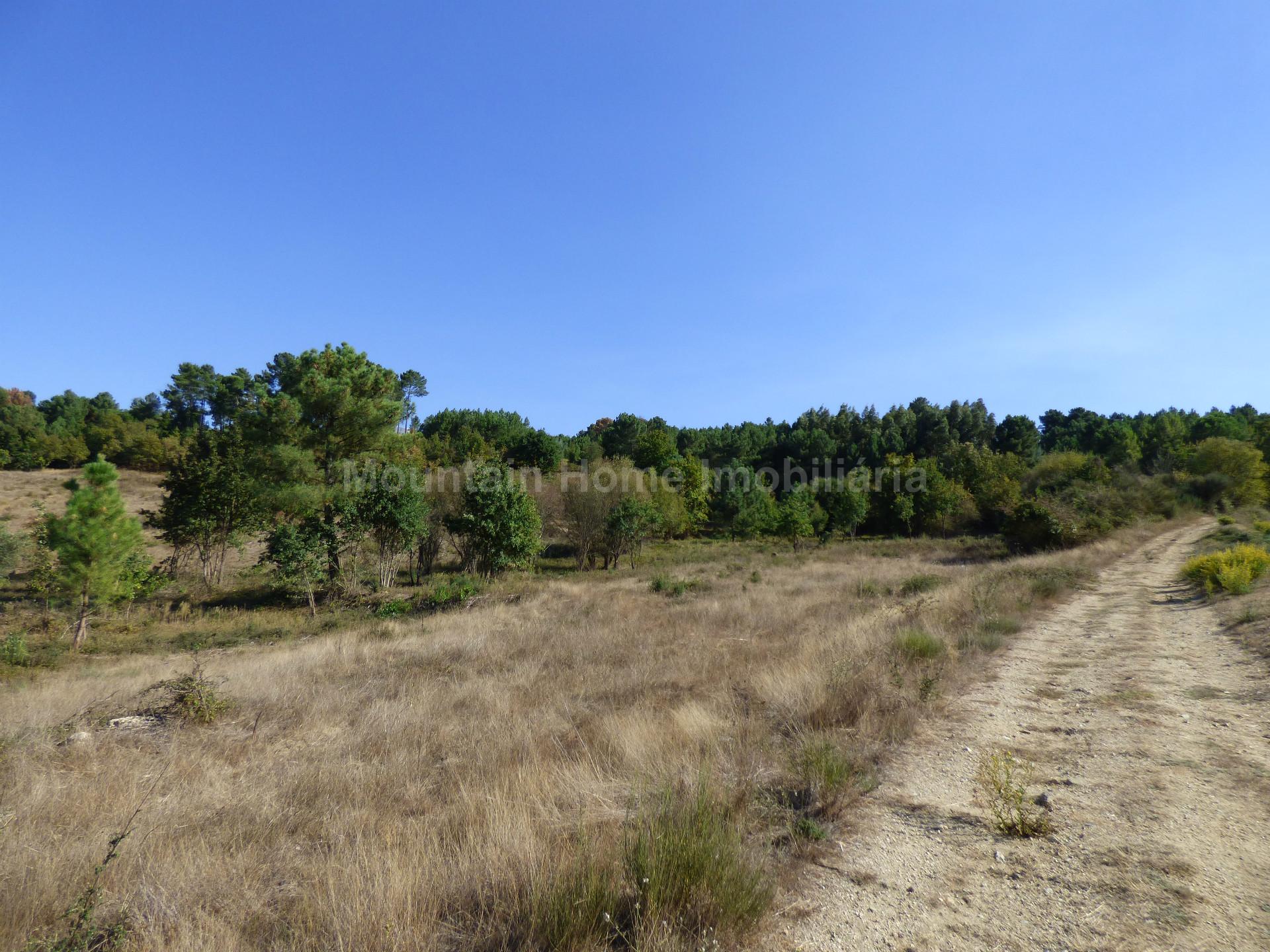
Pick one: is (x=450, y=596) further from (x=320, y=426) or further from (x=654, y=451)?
(x=654, y=451)

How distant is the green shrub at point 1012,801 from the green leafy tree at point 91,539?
2337 centimetres

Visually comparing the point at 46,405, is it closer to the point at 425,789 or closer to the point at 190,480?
the point at 190,480

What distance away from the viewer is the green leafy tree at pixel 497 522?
2498cm

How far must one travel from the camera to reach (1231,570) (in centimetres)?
1266

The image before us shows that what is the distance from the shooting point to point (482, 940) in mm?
2541

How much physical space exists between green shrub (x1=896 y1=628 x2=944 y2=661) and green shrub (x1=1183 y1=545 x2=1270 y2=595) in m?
9.59

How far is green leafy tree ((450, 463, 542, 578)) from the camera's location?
2498 cm

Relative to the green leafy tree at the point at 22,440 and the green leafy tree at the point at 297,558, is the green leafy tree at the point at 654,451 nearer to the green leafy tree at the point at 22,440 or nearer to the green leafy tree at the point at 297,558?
the green leafy tree at the point at 297,558

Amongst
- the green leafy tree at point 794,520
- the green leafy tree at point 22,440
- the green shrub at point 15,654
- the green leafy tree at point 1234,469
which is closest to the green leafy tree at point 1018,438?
the green leafy tree at point 1234,469

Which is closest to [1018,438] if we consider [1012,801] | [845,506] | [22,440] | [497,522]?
[845,506]

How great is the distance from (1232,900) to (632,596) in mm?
16682

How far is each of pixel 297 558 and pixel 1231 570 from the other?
29398mm

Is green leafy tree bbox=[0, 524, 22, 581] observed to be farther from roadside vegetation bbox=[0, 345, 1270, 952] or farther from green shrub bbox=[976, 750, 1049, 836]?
green shrub bbox=[976, 750, 1049, 836]

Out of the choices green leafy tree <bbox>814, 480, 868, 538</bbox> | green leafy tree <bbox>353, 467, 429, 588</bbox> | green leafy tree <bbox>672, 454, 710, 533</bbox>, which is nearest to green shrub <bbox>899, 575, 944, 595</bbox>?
green leafy tree <bbox>353, 467, 429, 588</bbox>
